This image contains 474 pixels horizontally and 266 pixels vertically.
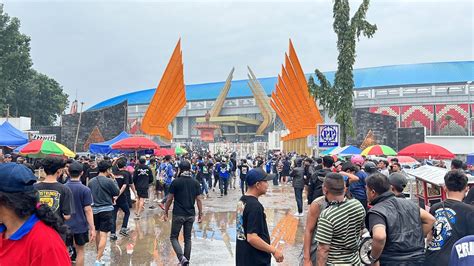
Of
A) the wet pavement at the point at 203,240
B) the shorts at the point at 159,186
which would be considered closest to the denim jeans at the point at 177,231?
the wet pavement at the point at 203,240

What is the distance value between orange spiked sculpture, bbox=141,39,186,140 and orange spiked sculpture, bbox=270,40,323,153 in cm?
923

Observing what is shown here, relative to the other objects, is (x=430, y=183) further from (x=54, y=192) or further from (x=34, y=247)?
(x=34, y=247)

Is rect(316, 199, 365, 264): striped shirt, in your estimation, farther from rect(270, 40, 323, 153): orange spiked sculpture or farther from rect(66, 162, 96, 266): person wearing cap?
rect(270, 40, 323, 153): orange spiked sculpture

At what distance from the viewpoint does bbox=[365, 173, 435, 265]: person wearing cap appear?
10.8 ft

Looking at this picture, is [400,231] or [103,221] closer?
[400,231]

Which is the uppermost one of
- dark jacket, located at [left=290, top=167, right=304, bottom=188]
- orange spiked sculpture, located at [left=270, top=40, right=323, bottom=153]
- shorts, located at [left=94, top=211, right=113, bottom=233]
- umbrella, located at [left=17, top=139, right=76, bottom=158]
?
orange spiked sculpture, located at [left=270, top=40, right=323, bottom=153]

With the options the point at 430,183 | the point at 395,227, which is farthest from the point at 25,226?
the point at 430,183

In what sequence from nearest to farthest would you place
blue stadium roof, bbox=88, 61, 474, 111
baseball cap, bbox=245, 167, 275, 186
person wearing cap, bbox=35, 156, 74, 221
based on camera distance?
baseball cap, bbox=245, 167, 275, 186
person wearing cap, bbox=35, 156, 74, 221
blue stadium roof, bbox=88, 61, 474, 111

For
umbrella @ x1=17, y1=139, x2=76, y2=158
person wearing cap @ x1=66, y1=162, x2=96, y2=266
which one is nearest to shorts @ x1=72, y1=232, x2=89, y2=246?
person wearing cap @ x1=66, y1=162, x2=96, y2=266

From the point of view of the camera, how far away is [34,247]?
182 cm

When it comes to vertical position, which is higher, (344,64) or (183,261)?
(344,64)

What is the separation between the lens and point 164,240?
8266 millimetres

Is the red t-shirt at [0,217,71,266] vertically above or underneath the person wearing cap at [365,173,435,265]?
above

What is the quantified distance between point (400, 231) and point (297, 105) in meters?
32.0
